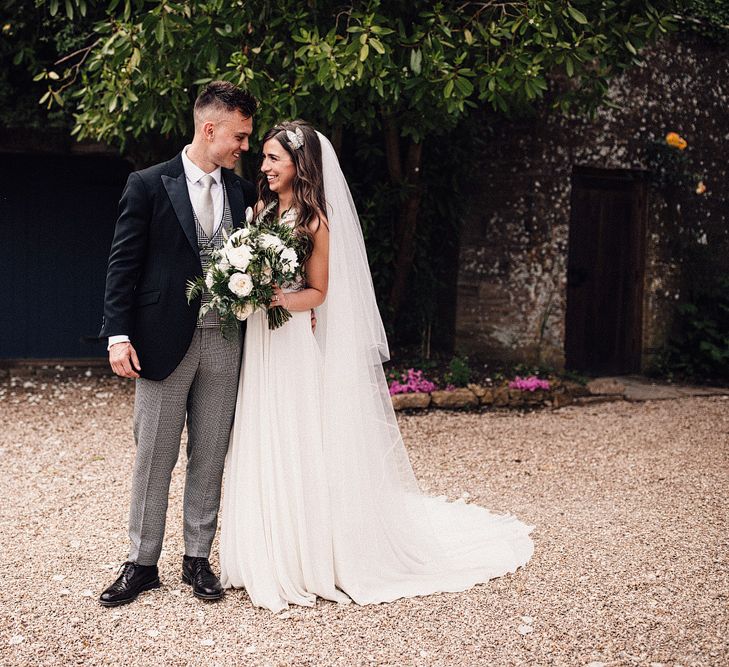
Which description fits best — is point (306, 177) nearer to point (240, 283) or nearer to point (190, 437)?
point (240, 283)

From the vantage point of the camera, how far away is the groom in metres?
3.20

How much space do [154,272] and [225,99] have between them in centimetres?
75

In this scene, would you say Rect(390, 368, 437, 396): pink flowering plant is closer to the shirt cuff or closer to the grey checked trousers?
the grey checked trousers

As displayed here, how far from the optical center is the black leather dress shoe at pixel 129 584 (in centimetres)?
323

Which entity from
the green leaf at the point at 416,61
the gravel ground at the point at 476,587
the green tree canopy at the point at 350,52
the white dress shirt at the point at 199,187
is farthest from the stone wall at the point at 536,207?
the white dress shirt at the point at 199,187

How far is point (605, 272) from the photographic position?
8.86 meters

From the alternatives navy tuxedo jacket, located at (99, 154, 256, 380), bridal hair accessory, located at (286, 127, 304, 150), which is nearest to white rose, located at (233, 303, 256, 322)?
navy tuxedo jacket, located at (99, 154, 256, 380)

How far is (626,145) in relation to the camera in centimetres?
856

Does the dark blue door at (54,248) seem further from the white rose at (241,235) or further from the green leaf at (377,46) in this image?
the white rose at (241,235)

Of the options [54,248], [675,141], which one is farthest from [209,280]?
[675,141]

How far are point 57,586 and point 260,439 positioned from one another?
1057 mm

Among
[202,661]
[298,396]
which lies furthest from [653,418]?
[202,661]

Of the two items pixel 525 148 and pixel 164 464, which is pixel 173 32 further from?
pixel 525 148

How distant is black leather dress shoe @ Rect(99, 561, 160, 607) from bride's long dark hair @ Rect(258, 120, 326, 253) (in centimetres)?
152
